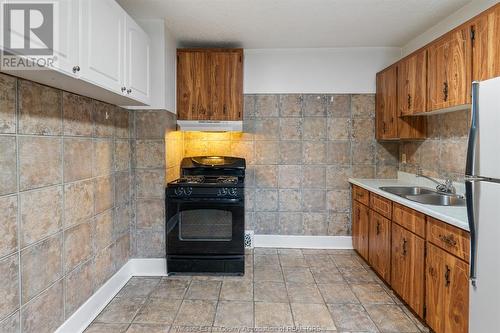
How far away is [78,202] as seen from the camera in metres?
2.04

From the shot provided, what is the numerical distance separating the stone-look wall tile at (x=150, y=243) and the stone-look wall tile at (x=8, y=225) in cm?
146

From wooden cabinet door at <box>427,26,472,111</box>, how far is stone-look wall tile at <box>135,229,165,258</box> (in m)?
2.70

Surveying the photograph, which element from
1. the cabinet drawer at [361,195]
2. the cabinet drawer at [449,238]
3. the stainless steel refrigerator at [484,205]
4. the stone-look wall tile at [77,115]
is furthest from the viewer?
the cabinet drawer at [361,195]

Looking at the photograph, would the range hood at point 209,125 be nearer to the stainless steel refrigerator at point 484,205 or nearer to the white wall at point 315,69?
the white wall at point 315,69

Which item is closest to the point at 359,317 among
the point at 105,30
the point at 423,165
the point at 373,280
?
the point at 373,280

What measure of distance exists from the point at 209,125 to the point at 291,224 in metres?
1.60

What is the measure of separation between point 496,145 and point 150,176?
2.58 metres

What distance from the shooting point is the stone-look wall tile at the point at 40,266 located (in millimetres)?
1555

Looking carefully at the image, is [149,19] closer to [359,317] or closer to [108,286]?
[108,286]

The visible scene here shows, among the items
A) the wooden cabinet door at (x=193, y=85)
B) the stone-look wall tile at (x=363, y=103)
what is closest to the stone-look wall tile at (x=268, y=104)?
the wooden cabinet door at (x=193, y=85)

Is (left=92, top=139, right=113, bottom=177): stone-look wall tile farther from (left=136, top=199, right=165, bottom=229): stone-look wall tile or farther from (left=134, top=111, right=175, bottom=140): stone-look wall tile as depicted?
(left=136, top=199, right=165, bottom=229): stone-look wall tile

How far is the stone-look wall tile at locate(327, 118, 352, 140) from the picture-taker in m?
3.65

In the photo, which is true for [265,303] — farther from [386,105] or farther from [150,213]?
[386,105]

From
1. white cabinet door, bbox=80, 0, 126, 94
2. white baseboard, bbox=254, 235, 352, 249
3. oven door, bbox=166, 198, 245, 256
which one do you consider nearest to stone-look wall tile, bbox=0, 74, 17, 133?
white cabinet door, bbox=80, 0, 126, 94
